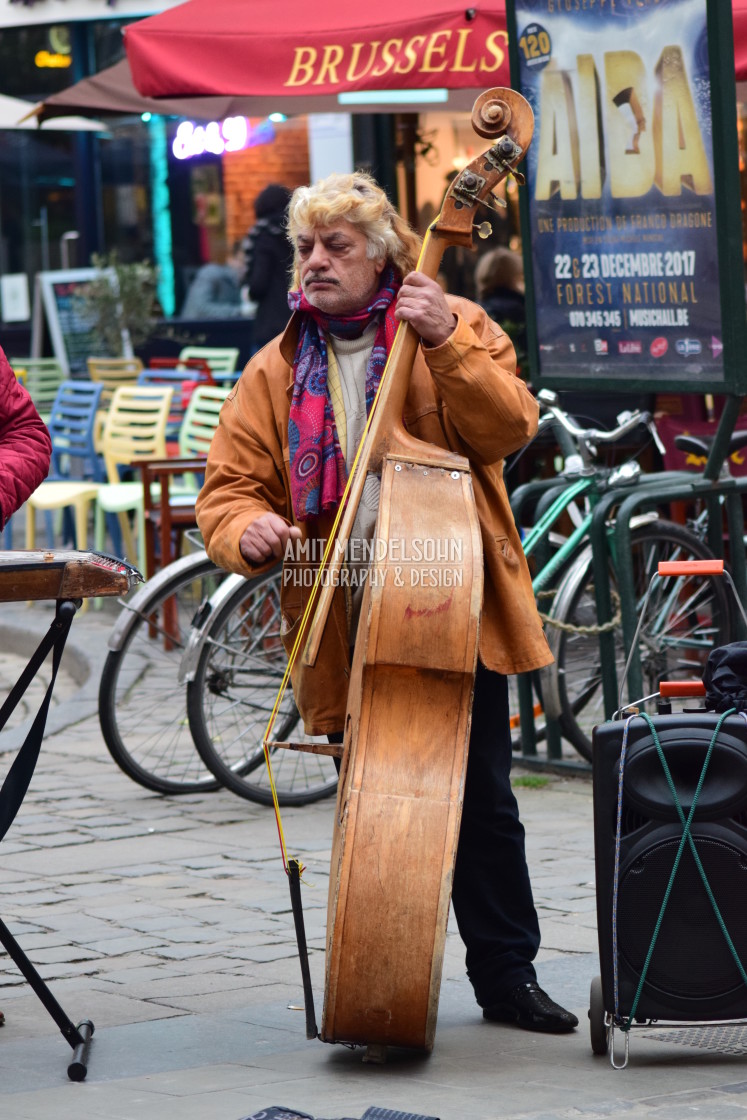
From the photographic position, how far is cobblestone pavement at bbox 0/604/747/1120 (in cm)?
336

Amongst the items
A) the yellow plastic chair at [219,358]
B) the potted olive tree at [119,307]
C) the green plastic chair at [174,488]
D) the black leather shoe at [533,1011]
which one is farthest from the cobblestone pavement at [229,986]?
the potted olive tree at [119,307]

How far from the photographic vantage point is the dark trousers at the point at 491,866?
12.7 feet

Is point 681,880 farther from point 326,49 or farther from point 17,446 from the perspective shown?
point 326,49

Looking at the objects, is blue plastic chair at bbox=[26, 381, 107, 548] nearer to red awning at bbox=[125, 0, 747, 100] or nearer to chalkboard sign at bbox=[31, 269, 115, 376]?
red awning at bbox=[125, 0, 747, 100]

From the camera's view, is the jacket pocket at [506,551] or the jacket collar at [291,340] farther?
the jacket collar at [291,340]

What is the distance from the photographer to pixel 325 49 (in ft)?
24.0

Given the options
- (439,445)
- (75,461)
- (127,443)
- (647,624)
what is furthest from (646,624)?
(75,461)

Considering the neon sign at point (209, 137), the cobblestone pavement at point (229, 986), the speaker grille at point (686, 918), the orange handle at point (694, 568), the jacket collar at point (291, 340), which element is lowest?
the cobblestone pavement at point (229, 986)

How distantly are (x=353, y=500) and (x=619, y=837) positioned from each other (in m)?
0.86

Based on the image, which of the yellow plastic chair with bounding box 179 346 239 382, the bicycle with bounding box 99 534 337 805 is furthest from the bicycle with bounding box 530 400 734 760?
the yellow plastic chair with bounding box 179 346 239 382

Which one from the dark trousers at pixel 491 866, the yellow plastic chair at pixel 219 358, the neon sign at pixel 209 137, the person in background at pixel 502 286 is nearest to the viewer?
the dark trousers at pixel 491 866

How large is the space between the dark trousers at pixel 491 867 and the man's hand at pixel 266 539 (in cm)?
54

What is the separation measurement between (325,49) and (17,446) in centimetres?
365

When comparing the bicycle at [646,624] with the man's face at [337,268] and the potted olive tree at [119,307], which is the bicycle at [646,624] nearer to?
the man's face at [337,268]
